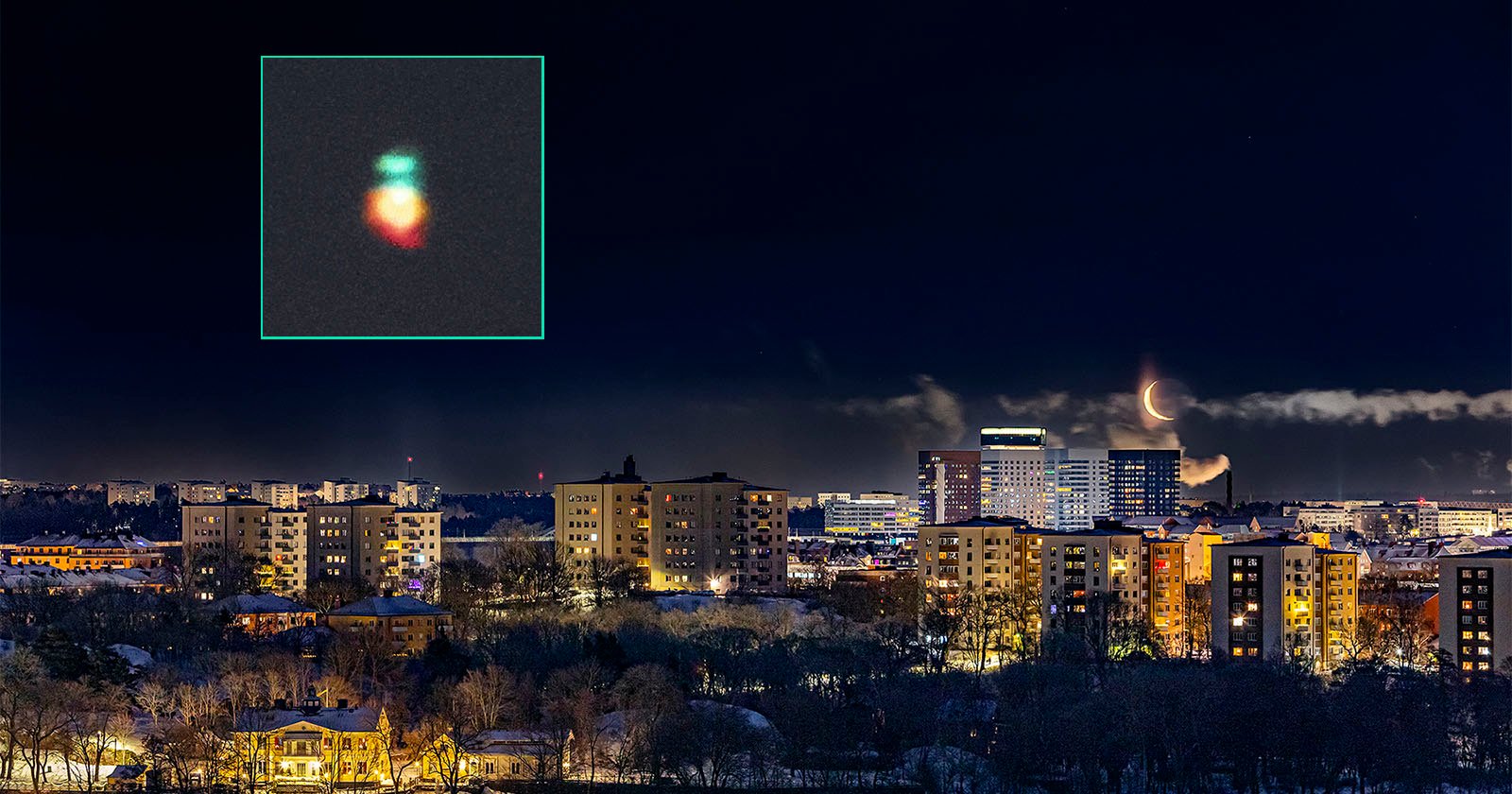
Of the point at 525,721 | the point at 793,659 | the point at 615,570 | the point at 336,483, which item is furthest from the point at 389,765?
the point at 336,483

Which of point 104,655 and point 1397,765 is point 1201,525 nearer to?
point 1397,765

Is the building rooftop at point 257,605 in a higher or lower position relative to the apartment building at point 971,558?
lower

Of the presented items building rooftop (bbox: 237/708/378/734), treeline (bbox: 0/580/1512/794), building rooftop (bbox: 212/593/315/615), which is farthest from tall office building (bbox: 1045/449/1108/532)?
building rooftop (bbox: 237/708/378/734)

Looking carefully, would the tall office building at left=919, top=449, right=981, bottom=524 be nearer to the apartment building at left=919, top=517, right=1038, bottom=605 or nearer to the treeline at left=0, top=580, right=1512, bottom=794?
the apartment building at left=919, top=517, right=1038, bottom=605

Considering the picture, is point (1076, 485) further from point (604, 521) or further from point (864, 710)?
point (864, 710)

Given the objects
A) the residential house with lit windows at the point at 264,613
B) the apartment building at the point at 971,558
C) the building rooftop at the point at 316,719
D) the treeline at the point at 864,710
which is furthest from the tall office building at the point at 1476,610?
the residential house with lit windows at the point at 264,613

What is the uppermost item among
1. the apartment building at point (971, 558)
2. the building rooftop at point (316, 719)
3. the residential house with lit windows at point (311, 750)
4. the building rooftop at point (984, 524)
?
the building rooftop at point (984, 524)

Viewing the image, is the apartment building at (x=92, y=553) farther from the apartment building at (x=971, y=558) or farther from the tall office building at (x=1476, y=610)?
the tall office building at (x=1476, y=610)
